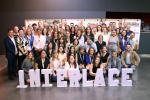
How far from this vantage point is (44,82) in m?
6.83

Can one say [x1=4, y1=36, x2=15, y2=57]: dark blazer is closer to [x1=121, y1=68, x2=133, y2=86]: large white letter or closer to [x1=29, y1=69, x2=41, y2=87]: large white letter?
[x1=29, y1=69, x2=41, y2=87]: large white letter

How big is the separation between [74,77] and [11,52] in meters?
1.71

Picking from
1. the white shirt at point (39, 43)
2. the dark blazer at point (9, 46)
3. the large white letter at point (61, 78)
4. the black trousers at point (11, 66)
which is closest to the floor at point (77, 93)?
the large white letter at point (61, 78)

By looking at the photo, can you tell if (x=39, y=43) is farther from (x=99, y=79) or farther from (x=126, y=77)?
(x=126, y=77)

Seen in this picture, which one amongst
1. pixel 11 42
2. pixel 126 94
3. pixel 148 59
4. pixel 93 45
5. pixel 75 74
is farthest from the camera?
pixel 148 59

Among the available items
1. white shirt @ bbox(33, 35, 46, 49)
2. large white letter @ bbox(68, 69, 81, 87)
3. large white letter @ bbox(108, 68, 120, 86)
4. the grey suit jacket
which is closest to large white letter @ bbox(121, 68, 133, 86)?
large white letter @ bbox(108, 68, 120, 86)

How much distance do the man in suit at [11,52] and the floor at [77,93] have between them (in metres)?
0.46

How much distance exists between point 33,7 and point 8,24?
42.8 inches

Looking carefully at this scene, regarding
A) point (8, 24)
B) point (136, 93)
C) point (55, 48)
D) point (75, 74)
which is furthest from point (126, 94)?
point (8, 24)

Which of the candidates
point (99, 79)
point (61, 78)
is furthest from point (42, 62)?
point (99, 79)

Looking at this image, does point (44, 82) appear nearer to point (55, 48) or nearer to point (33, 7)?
point (55, 48)

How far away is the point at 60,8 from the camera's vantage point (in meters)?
10.4

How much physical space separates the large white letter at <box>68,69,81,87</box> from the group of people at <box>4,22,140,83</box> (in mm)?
199

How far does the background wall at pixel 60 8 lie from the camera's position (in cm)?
Result: 1030
